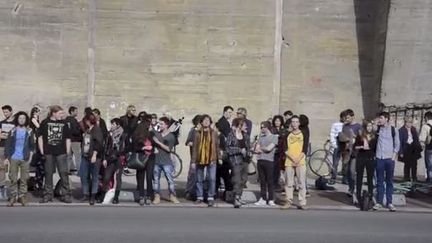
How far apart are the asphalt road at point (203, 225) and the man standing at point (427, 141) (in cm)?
381

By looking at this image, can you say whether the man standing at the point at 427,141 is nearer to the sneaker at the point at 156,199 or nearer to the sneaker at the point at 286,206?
the sneaker at the point at 286,206

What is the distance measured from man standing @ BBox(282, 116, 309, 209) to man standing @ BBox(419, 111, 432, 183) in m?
4.15

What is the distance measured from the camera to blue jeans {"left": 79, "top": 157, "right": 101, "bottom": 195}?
46.4 feet

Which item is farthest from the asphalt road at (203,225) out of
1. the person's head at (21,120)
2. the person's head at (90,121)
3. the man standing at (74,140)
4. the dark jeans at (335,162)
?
the dark jeans at (335,162)

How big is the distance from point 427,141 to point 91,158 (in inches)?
319

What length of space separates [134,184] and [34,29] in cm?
717

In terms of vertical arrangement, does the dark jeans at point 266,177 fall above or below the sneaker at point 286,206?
above

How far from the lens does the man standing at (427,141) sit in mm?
17078

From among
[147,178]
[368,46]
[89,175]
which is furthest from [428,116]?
[89,175]

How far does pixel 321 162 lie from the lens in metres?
18.9

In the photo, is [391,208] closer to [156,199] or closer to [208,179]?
[208,179]

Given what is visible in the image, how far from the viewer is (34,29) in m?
21.7

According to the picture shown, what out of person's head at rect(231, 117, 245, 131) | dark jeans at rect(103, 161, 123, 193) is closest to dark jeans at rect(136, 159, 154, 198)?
dark jeans at rect(103, 161, 123, 193)

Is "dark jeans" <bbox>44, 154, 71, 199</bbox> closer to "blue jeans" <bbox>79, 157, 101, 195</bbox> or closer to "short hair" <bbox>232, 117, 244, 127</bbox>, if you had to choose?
"blue jeans" <bbox>79, 157, 101, 195</bbox>
